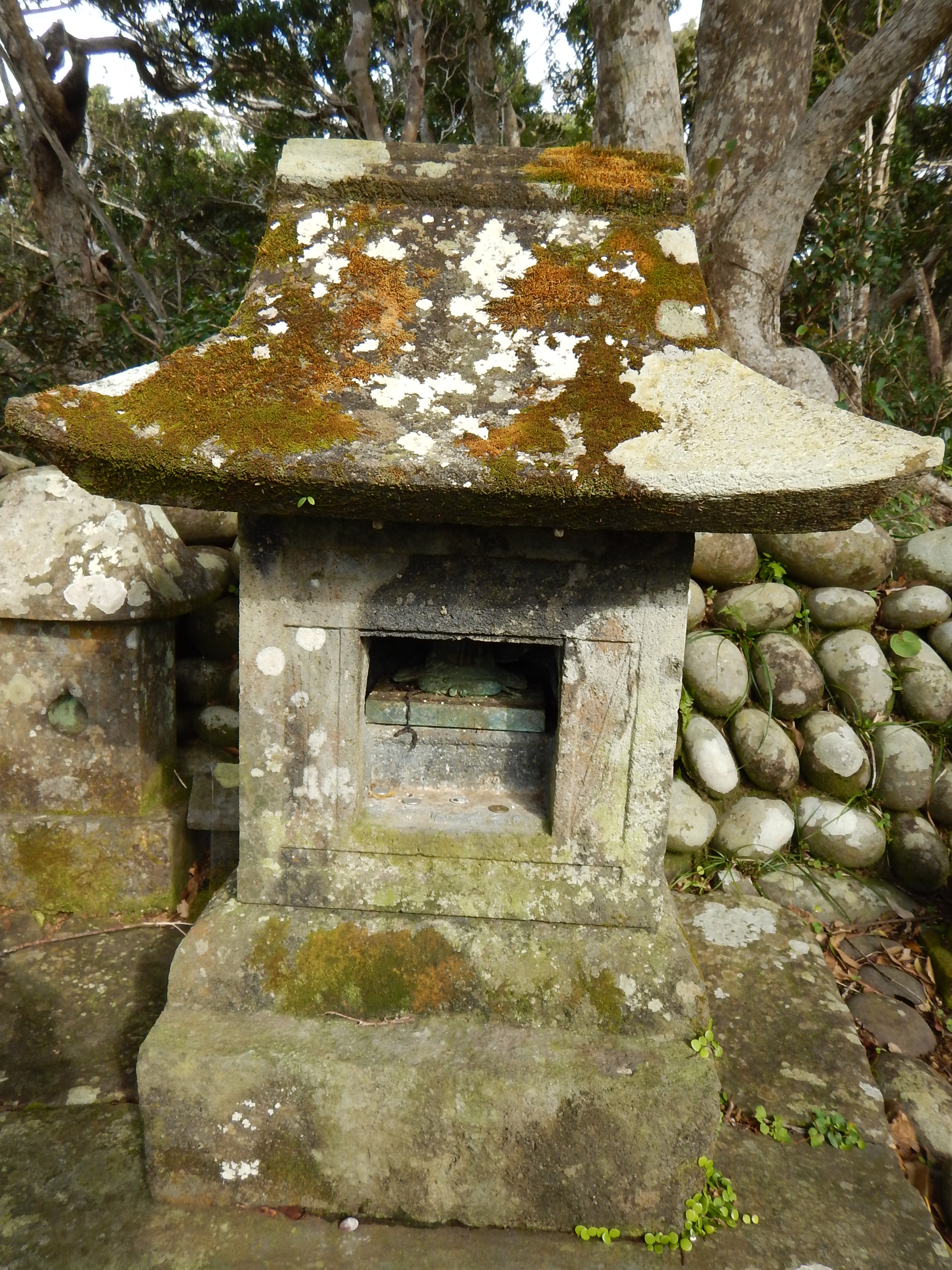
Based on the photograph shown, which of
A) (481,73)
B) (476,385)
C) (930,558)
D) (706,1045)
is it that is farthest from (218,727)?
(481,73)

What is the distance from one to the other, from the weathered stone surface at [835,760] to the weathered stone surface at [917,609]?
72 cm

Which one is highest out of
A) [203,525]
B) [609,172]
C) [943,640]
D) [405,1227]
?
[609,172]

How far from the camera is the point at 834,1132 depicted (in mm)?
2246

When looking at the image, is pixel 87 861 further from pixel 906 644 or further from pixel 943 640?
pixel 943 640

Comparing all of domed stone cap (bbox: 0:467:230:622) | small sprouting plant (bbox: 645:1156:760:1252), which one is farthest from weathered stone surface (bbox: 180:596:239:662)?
small sprouting plant (bbox: 645:1156:760:1252)

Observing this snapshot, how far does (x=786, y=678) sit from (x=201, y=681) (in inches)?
115

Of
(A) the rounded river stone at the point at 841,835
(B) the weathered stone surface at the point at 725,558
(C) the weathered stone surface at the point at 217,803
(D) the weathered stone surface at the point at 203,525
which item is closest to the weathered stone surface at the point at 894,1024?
(A) the rounded river stone at the point at 841,835

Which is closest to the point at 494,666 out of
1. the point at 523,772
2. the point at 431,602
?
the point at 523,772

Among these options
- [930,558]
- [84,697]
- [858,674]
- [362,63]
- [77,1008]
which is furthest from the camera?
[362,63]

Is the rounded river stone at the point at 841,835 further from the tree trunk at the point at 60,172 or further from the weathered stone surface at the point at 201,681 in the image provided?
the tree trunk at the point at 60,172

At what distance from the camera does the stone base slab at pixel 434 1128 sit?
6.48 feet

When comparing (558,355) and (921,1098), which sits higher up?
(558,355)

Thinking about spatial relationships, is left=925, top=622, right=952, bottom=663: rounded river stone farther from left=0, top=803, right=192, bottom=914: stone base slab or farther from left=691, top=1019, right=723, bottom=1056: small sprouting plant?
left=0, top=803, right=192, bottom=914: stone base slab

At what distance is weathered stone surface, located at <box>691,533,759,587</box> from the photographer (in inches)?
153
